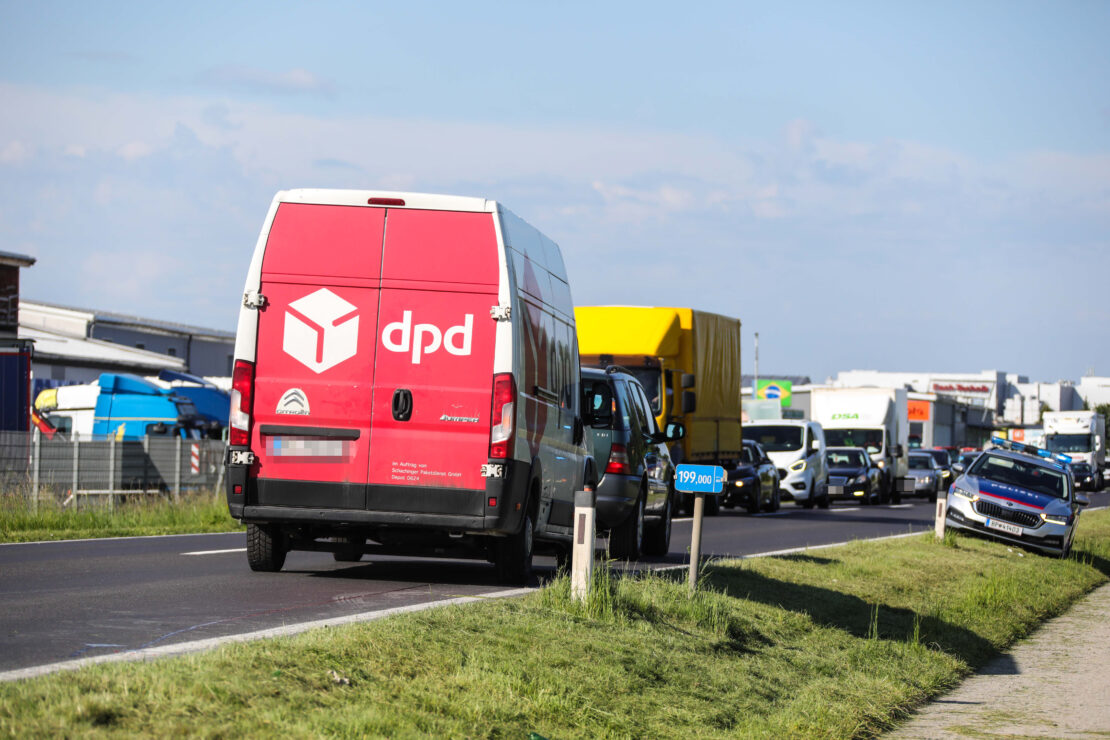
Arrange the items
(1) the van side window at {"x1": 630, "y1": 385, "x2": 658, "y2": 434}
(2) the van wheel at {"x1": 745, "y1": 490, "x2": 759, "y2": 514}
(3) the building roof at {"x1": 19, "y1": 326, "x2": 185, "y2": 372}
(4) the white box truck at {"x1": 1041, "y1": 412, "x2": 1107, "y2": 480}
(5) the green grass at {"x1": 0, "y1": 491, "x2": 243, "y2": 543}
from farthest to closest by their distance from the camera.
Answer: (4) the white box truck at {"x1": 1041, "y1": 412, "x2": 1107, "y2": 480}, (3) the building roof at {"x1": 19, "y1": 326, "x2": 185, "y2": 372}, (2) the van wheel at {"x1": 745, "y1": 490, "x2": 759, "y2": 514}, (5) the green grass at {"x1": 0, "y1": 491, "x2": 243, "y2": 543}, (1) the van side window at {"x1": 630, "y1": 385, "x2": 658, "y2": 434}

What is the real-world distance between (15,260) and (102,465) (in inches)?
750

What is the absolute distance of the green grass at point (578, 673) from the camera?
232 inches

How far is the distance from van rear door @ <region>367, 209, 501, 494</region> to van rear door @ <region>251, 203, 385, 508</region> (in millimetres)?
120

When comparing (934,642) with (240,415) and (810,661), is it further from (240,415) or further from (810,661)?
(240,415)

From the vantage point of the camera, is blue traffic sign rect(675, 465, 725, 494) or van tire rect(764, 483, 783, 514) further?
van tire rect(764, 483, 783, 514)

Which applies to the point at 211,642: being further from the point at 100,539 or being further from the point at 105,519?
the point at 105,519

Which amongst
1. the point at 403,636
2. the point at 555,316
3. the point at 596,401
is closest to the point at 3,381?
the point at 596,401

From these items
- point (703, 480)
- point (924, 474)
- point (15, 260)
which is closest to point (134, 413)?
point (15, 260)

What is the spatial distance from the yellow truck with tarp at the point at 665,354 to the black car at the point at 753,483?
11.1 feet

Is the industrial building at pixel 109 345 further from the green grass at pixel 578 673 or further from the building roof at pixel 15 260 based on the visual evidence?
the green grass at pixel 578 673

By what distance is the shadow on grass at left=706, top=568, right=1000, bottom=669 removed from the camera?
Result: 41.1 feet

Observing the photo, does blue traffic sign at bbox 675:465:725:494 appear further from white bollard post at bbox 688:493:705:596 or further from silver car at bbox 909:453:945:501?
silver car at bbox 909:453:945:501

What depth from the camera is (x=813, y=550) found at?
720 inches

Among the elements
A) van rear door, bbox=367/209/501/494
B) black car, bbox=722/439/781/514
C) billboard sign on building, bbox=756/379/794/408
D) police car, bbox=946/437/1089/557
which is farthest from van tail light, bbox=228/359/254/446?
billboard sign on building, bbox=756/379/794/408
